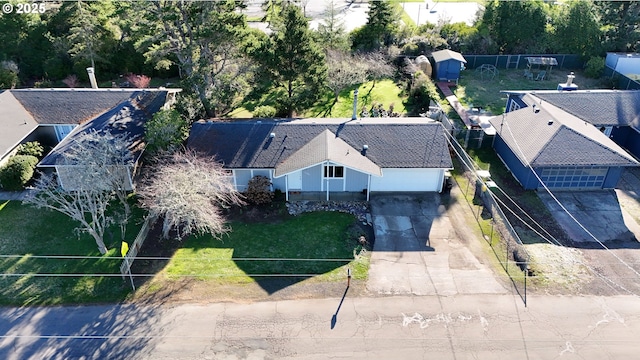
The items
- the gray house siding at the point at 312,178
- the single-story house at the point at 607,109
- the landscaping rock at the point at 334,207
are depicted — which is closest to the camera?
the landscaping rock at the point at 334,207

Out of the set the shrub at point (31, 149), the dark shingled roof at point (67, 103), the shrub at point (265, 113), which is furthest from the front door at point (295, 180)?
the shrub at point (31, 149)

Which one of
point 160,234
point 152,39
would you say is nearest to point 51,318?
point 160,234

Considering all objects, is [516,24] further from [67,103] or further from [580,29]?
[67,103]

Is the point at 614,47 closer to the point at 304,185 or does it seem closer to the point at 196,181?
the point at 304,185

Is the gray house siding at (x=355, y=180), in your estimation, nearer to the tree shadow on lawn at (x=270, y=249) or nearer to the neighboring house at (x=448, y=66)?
the tree shadow on lawn at (x=270, y=249)

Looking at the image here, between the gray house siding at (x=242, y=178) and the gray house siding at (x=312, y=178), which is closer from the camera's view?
the gray house siding at (x=312, y=178)

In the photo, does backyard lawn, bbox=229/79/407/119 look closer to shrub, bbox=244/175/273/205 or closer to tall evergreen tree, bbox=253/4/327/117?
tall evergreen tree, bbox=253/4/327/117
